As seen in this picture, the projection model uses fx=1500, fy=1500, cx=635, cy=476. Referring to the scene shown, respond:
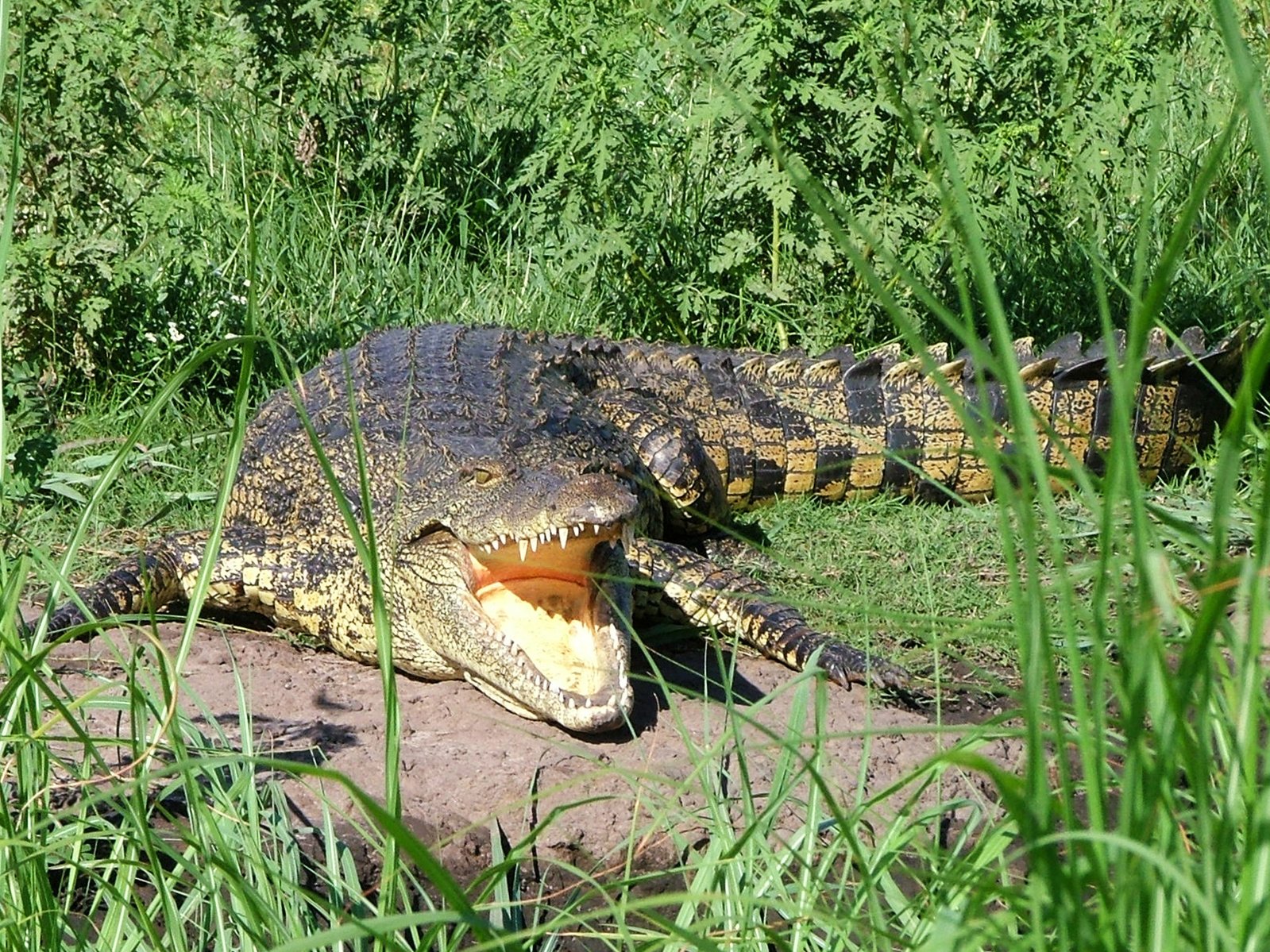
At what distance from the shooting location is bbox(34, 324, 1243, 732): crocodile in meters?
3.85

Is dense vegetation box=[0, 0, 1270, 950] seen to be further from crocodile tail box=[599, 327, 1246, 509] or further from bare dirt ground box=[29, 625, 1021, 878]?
crocodile tail box=[599, 327, 1246, 509]

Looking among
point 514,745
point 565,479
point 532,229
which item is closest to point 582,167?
point 532,229

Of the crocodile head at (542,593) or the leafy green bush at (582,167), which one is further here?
the leafy green bush at (582,167)

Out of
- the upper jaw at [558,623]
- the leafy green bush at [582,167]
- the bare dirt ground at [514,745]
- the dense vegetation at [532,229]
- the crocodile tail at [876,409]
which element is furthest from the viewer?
the crocodile tail at [876,409]

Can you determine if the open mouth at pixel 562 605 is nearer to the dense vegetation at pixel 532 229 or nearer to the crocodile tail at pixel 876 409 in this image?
the dense vegetation at pixel 532 229

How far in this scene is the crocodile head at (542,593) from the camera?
145 inches

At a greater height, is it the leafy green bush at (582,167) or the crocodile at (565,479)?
the leafy green bush at (582,167)

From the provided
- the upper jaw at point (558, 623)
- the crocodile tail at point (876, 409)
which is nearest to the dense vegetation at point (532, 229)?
the crocodile tail at point (876, 409)

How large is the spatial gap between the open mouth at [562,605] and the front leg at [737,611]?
0.30 meters

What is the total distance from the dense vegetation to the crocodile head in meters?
0.57

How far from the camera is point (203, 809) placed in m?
2.28

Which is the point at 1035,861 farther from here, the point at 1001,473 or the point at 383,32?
the point at 383,32

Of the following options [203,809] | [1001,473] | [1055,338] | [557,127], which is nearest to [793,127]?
[557,127]

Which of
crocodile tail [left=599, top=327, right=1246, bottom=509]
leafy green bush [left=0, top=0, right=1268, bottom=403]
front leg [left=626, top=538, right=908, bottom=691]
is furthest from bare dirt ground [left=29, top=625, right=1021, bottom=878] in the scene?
leafy green bush [left=0, top=0, right=1268, bottom=403]
